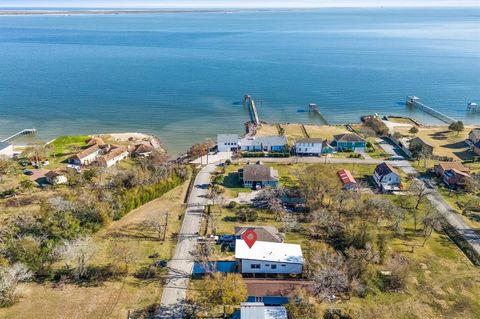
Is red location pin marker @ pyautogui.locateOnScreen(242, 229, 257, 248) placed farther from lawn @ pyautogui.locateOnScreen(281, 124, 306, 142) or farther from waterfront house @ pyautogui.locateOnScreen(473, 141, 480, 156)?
waterfront house @ pyautogui.locateOnScreen(473, 141, 480, 156)

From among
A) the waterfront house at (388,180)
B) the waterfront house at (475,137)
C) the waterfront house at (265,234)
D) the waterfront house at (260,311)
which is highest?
the waterfront house at (475,137)

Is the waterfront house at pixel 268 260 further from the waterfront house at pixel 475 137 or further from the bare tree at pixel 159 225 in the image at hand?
the waterfront house at pixel 475 137

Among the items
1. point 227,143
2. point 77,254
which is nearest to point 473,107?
point 227,143

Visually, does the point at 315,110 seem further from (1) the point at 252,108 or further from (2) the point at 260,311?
(2) the point at 260,311

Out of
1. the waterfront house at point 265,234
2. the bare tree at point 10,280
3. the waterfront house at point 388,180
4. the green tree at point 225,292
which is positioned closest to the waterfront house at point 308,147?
the waterfront house at point 388,180

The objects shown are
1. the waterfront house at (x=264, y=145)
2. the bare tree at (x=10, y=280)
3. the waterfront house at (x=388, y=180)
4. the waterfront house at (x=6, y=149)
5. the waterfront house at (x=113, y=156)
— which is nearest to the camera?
the bare tree at (x=10, y=280)

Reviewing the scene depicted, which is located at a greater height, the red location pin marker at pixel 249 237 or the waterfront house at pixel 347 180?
the waterfront house at pixel 347 180

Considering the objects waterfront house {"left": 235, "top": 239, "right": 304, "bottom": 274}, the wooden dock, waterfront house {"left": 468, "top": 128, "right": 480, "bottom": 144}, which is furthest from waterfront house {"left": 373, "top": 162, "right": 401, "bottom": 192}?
the wooden dock
